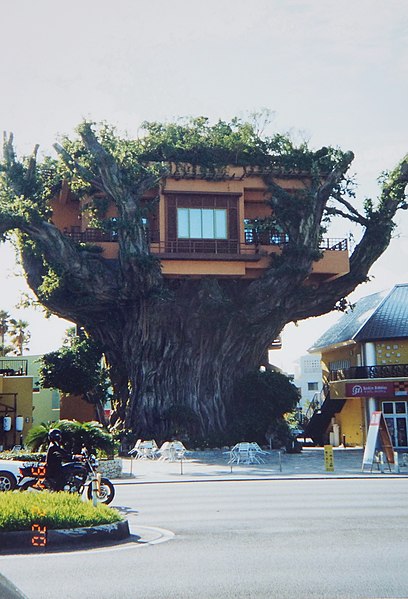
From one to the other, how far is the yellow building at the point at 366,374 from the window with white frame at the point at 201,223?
37.3 ft

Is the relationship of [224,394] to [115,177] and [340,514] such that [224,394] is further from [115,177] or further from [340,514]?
[340,514]

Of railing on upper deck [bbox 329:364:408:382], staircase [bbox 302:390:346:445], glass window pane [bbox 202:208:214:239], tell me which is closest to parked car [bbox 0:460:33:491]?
glass window pane [bbox 202:208:214:239]

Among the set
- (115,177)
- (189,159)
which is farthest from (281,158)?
(115,177)

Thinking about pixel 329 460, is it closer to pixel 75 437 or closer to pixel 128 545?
pixel 75 437

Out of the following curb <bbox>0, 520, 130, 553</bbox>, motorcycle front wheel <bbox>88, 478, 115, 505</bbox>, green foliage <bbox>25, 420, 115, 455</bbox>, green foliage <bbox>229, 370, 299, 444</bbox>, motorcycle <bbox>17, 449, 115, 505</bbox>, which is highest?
green foliage <bbox>229, 370, 299, 444</bbox>

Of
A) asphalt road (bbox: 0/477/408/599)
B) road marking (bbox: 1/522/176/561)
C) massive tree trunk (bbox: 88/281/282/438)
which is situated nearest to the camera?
asphalt road (bbox: 0/477/408/599)

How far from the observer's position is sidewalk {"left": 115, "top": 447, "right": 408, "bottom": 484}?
25.8 m

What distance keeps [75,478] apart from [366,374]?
31639 mm

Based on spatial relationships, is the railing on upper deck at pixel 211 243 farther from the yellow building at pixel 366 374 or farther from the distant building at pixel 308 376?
the distant building at pixel 308 376

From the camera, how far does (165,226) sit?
1615 inches

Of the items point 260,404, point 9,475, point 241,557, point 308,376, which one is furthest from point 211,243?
point 308,376

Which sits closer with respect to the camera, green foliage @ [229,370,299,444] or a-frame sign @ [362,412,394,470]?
a-frame sign @ [362,412,394,470]

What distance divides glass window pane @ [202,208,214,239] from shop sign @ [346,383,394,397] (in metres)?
11.9

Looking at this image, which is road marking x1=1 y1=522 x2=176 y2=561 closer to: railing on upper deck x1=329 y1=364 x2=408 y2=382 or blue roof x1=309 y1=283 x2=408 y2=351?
railing on upper deck x1=329 y1=364 x2=408 y2=382
